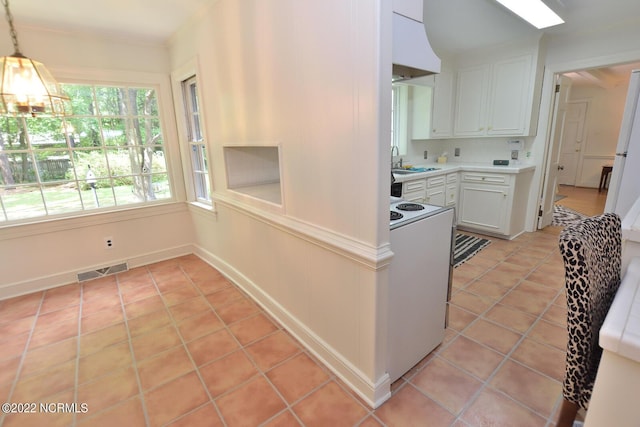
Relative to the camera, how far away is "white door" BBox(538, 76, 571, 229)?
369cm

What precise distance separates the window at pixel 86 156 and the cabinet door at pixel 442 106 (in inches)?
140

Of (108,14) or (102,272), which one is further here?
(102,272)

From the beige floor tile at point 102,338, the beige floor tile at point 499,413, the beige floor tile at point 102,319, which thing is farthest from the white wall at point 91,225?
the beige floor tile at point 499,413

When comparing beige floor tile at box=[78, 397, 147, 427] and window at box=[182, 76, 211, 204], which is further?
window at box=[182, 76, 211, 204]

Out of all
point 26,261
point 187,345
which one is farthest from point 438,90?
point 26,261

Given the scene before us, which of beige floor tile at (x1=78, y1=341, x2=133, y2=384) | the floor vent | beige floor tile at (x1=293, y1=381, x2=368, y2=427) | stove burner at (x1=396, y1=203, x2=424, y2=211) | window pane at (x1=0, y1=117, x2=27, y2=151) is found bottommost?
beige floor tile at (x1=78, y1=341, x2=133, y2=384)

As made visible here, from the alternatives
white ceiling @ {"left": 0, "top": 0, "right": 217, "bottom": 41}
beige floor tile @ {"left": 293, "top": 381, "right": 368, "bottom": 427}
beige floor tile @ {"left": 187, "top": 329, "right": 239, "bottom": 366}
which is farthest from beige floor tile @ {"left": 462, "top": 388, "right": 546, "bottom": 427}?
white ceiling @ {"left": 0, "top": 0, "right": 217, "bottom": 41}

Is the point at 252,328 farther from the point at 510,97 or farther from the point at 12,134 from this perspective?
the point at 510,97

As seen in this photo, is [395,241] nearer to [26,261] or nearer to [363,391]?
[363,391]

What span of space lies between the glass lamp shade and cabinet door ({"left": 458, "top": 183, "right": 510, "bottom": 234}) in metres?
4.40

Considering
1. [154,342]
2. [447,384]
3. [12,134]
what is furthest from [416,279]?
[12,134]

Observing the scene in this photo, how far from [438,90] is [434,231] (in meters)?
3.17

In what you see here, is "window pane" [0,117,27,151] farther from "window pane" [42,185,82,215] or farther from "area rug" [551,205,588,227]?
"area rug" [551,205,588,227]

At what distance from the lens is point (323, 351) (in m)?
1.86
